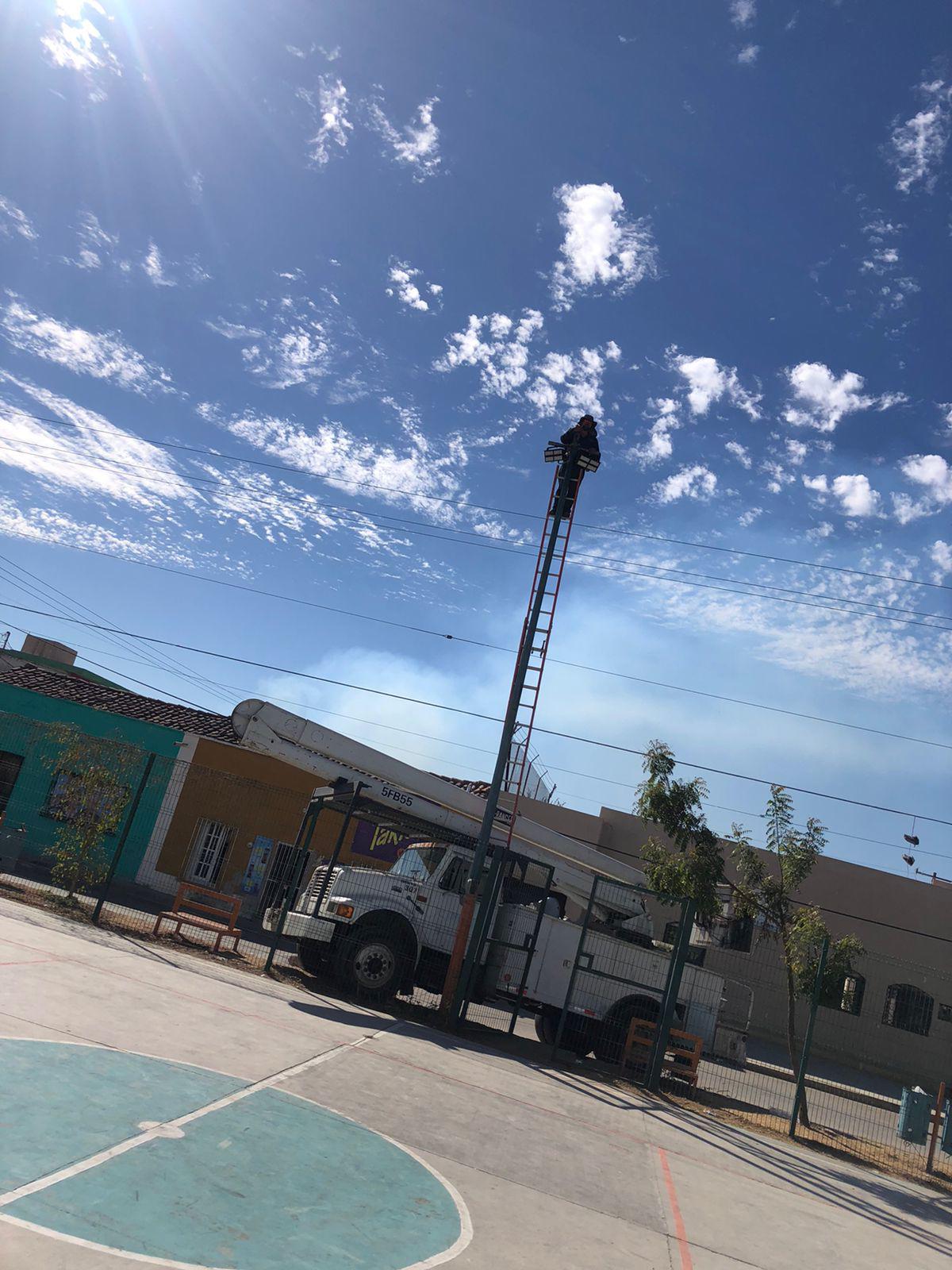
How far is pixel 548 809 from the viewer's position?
101 ft

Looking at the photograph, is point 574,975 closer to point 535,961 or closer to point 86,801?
point 535,961

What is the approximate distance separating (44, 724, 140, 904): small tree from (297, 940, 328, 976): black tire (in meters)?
3.79

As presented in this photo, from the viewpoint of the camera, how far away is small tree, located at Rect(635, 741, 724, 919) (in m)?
13.3

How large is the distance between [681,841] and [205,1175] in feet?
34.1

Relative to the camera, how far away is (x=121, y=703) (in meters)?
27.0

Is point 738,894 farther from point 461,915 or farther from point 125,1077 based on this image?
point 125,1077

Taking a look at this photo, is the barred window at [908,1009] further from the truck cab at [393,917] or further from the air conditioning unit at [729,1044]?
the truck cab at [393,917]

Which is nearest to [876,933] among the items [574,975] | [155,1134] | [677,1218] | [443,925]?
[574,975]

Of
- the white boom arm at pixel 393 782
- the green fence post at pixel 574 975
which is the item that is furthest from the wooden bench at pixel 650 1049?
the white boom arm at pixel 393 782

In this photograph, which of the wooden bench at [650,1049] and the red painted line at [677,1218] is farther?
the wooden bench at [650,1049]

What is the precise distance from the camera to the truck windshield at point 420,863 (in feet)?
42.8

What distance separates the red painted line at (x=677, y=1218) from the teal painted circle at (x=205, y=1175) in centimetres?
142

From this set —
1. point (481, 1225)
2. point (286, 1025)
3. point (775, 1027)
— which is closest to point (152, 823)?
point (286, 1025)

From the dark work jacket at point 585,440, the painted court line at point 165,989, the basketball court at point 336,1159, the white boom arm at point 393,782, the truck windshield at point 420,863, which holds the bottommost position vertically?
the painted court line at point 165,989
